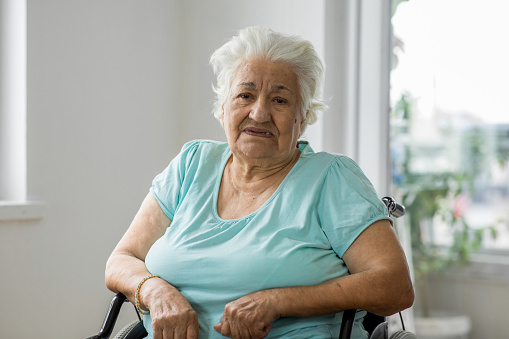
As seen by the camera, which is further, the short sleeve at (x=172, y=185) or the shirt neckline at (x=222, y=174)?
the short sleeve at (x=172, y=185)

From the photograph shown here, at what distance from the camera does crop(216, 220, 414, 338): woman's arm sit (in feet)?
4.51

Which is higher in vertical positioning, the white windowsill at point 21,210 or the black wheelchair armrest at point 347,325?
the white windowsill at point 21,210

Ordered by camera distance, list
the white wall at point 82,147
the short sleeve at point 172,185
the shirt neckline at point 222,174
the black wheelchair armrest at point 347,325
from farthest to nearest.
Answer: the white wall at point 82,147
the short sleeve at point 172,185
the shirt neckline at point 222,174
the black wheelchair armrest at point 347,325

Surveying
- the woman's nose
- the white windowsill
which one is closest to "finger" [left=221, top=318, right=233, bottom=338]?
the woman's nose

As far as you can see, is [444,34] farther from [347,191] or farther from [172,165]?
[172,165]

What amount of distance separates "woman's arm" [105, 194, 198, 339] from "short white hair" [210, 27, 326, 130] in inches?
17.1

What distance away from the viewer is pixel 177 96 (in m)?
2.76

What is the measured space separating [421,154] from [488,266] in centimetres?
50

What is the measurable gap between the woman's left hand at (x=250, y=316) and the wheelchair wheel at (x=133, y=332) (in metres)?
0.35

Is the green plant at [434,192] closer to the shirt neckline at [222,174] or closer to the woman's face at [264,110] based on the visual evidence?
the shirt neckline at [222,174]

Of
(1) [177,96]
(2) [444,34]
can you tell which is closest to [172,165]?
(1) [177,96]

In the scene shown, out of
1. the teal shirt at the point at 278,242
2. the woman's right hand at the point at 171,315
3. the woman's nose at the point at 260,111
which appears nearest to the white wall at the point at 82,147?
the teal shirt at the point at 278,242

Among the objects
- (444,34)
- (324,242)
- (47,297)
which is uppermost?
(444,34)

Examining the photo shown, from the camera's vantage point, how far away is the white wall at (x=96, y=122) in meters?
2.15
